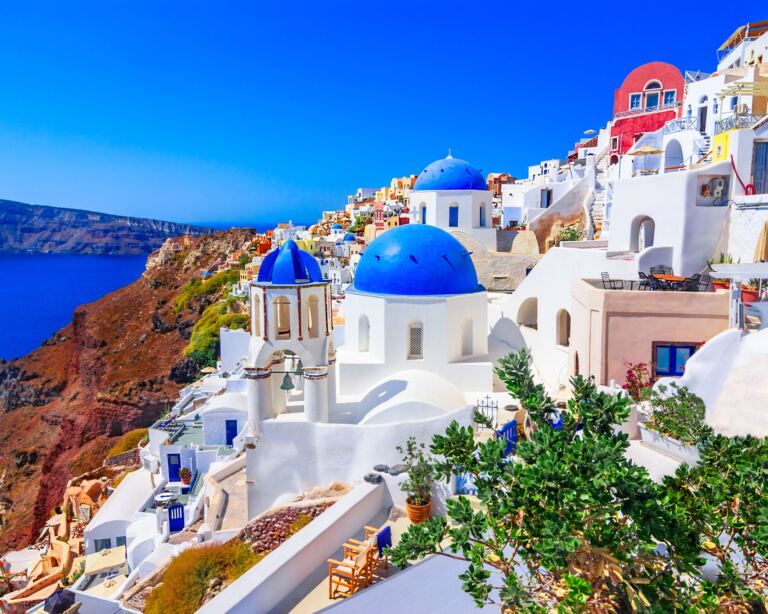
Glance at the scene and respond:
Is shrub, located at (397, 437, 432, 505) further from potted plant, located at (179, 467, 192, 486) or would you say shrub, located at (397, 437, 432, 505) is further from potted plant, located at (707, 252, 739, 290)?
potted plant, located at (179, 467, 192, 486)

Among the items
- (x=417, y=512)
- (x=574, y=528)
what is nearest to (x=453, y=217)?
(x=417, y=512)

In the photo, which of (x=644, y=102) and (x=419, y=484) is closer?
(x=419, y=484)

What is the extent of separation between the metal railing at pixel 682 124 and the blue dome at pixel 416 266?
1871 centimetres

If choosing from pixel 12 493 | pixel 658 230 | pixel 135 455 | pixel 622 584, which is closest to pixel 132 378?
pixel 12 493

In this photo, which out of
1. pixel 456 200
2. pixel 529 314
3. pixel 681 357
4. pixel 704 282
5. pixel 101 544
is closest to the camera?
pixel 681 357

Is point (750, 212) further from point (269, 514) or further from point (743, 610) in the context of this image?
point (269, 514)

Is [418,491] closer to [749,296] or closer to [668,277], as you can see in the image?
[749,296]

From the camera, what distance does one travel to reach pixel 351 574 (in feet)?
24.3

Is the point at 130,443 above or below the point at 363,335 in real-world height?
below

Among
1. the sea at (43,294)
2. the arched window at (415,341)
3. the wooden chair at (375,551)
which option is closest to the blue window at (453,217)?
the arched window at (415,341)

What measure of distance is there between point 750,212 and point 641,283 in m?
3.08

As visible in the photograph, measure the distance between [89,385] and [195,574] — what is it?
4769 centimetres

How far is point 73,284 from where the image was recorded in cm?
14788

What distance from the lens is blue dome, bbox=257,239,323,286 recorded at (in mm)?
12539
